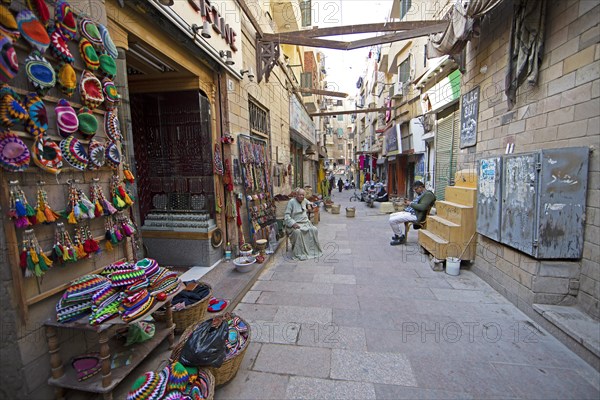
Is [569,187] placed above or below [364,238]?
above

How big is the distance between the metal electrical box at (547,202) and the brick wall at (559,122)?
88 millimetres

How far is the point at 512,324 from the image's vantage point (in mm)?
2988

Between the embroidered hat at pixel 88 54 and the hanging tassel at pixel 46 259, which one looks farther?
the embroidered hat at pixel 88 54

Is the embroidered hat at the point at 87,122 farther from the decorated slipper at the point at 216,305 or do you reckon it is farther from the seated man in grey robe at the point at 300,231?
the seated man in grey robe at the point at 300,231

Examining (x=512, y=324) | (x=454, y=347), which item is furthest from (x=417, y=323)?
(x=512, y=324)

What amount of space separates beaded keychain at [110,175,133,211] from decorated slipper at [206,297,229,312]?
1.52 meters

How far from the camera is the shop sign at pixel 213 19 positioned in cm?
319

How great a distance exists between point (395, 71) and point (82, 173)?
603 inches

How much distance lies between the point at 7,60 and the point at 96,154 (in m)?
0.76

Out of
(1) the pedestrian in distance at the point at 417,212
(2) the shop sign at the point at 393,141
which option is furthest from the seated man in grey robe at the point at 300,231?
(2) the shop sign at the point at 393,141

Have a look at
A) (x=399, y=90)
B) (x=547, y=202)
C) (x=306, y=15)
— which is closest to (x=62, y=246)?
(x=547, y=202)

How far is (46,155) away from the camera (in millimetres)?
1740

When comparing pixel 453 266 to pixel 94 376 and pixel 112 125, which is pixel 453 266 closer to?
pixel 94 376

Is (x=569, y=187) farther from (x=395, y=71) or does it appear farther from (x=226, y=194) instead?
(x=395, y=71)
